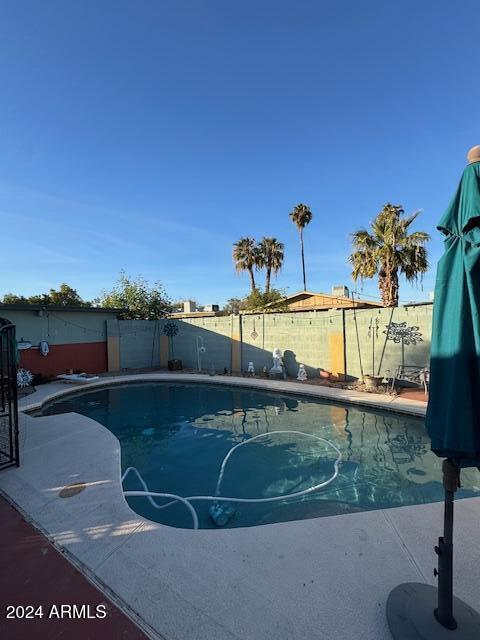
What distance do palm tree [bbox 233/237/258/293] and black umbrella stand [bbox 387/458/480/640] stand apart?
2288cm

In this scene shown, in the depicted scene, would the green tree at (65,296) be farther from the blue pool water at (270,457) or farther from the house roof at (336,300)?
the blue pool water at (270,457)

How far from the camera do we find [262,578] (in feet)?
7.95

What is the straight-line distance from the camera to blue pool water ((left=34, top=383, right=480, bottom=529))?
4.38 meters

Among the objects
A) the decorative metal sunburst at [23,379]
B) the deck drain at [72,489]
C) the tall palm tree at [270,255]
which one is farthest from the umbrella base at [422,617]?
the tall palm tree at [270,255]

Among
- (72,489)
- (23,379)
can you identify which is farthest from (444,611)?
(23,379)

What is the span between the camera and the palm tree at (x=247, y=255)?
24.5m

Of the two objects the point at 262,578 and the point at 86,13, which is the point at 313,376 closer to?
the point at 262,578

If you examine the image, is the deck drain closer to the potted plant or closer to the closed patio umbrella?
the closed patio umbrella

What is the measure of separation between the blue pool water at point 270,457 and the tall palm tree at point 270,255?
15874 millimetres

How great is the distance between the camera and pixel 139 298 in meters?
18.6

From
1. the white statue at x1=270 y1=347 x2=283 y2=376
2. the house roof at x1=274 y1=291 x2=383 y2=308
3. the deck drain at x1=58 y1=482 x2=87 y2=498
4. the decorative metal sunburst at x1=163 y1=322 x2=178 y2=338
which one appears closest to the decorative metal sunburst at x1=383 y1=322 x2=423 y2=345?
the white statue at x1=270 y1=347 x2=283 y2=376

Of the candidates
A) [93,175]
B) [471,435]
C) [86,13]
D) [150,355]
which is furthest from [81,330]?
[471,435]

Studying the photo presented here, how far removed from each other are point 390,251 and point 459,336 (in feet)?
37.8

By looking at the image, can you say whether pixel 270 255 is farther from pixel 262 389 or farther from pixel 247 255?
pixel 262 389
